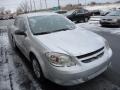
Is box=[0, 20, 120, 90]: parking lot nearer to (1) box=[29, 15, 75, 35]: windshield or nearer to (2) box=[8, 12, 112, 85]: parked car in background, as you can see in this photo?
(2) box=[8, 12, 112, 85]: parked car in background

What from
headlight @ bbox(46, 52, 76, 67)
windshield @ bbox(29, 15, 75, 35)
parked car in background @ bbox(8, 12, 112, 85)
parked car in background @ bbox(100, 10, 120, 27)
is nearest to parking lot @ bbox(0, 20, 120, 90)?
parked car in background @ bbox(8, 12, 112, 85)

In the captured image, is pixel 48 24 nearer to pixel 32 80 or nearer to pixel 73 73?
pixel 32 80

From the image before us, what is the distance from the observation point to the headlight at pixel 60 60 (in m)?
3.22

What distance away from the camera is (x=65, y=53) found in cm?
327

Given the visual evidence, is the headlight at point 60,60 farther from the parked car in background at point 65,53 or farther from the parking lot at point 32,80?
the parking lot at point 32,80

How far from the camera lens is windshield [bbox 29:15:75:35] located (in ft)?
14.5

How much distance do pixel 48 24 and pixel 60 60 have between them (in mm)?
1739

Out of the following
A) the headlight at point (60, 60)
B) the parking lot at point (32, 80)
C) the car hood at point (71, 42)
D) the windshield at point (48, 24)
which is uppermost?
the windshield at point (48, 24)

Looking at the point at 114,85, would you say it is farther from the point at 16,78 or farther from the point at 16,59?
the point at 16,59

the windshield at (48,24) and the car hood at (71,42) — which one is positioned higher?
the windshield at (48,24)

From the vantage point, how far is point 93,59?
3.42 meters

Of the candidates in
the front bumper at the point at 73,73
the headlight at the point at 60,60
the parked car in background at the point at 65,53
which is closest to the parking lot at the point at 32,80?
the parked car in background at the point at 65,53

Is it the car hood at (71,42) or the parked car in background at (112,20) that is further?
the parked car in background at (112,20)

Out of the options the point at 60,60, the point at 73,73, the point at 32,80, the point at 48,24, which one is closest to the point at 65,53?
the point at 60,60
